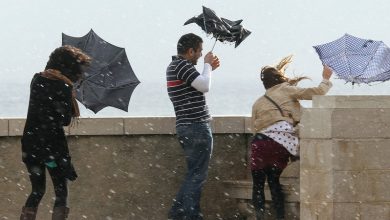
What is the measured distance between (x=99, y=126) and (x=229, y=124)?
52.9 inches

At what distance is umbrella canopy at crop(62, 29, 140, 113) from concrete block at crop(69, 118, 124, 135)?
64cm

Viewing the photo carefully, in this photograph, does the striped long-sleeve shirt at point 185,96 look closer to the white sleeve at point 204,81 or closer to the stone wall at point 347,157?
the white sleeve at point 204,81

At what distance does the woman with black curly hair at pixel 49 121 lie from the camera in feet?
32.2

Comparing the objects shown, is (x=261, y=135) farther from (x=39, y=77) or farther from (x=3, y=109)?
(x=3, y=109)

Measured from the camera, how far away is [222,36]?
11359 millimetres

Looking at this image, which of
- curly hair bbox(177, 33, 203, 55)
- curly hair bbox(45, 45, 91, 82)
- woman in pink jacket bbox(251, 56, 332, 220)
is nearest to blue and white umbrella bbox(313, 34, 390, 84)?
woman in pink jacket bbox(251, 56, 332, 220)

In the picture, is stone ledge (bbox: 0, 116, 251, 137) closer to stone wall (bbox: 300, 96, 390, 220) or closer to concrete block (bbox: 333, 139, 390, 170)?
stone wall (bbox: 300, 96, 390, 220)

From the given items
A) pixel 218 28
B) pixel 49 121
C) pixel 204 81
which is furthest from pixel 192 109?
pixel 49 121

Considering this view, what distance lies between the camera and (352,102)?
989 cm

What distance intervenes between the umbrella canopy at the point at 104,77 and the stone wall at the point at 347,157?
3.35 m

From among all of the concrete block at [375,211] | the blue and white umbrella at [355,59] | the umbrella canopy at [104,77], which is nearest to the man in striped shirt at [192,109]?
the concrete block at [375,211]

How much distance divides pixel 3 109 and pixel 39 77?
5269 inches

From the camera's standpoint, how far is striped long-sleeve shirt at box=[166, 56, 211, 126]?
1073 cm

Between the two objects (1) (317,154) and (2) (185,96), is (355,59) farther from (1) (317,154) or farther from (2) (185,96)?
(1) (317,154)
